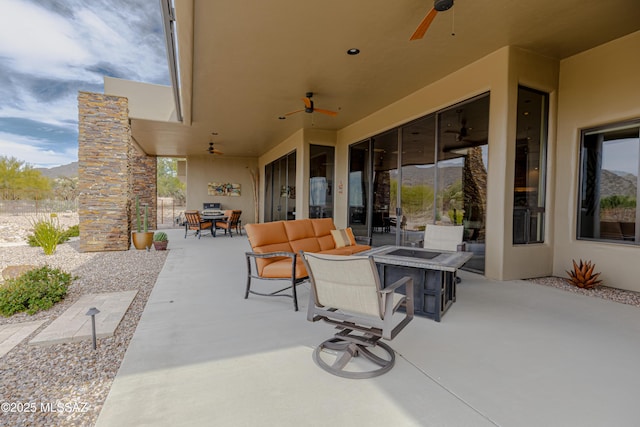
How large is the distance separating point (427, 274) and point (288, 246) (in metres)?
1.78

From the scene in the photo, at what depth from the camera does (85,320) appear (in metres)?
2.76

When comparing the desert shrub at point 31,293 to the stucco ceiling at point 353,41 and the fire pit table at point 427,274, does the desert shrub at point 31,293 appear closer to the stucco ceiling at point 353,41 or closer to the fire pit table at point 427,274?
the stucco ceiling at point 353,41

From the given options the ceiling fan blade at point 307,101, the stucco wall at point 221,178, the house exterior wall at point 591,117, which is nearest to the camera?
the house exterior wall at point 591,117

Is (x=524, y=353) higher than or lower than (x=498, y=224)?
lower

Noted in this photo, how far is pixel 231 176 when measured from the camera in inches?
559

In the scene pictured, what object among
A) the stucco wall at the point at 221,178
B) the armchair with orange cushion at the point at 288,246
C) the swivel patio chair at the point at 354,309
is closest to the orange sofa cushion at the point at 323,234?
the armchair with orange cushion at the point at 288,246

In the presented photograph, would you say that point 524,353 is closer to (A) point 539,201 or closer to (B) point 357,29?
(A) point 539,201

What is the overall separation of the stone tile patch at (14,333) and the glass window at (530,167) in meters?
5.74

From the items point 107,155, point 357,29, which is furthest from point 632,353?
point 107,155

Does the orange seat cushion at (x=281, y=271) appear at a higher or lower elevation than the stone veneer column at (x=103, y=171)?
lower

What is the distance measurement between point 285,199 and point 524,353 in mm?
9505

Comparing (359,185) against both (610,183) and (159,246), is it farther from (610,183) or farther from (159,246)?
(159,246)

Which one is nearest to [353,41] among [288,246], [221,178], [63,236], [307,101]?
[307,101]

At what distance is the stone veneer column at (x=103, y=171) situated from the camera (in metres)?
6.60
